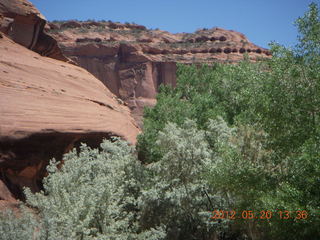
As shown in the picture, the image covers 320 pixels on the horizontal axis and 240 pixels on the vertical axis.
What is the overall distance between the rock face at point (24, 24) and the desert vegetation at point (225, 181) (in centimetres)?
1050

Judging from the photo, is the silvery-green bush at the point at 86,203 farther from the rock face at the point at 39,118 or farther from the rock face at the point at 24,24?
the rock face at the point at 24,24

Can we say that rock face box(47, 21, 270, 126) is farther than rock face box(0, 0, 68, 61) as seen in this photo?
Yes

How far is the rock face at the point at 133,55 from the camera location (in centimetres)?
4494

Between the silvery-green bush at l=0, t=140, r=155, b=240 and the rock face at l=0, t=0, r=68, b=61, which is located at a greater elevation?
the rock face at l=0, t=0, r=68, b=61

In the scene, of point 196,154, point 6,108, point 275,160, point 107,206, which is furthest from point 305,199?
point 6,108

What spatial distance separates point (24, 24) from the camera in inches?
755

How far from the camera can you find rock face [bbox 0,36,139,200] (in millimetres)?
11750

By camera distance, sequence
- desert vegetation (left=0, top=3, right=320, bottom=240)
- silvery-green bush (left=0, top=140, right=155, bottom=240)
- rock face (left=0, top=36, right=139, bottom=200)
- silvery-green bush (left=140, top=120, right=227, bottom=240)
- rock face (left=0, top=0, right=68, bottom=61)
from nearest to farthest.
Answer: desert vegetation (left=0, top=3, right=320, bottom=240)
silvery-green bush (left=0, top=140, right=155, bottom=240)
silvery-green bush (left=140, top=120, right=227, bottom=240)
rock face (left=0, top=36, right=139, bottom=200)
rock face (left=0, top=0, right=68, bottom=61)

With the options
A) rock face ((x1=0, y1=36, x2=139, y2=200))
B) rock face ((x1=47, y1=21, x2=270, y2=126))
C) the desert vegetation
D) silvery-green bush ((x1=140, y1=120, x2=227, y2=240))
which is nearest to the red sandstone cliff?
rock face ((x1=0, y1=36, x2=139, y2=200))

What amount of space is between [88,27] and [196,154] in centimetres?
4853

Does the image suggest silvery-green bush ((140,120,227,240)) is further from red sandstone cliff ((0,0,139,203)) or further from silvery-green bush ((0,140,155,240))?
red sandstone cliff ((0,0,139,203))

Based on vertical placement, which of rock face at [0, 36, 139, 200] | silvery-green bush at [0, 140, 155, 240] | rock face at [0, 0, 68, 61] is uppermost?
rock face at [0, 0, 68, 61]

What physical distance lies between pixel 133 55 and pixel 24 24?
2727 cm

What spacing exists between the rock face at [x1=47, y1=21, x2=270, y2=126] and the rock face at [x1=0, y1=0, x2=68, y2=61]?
21436 mm
